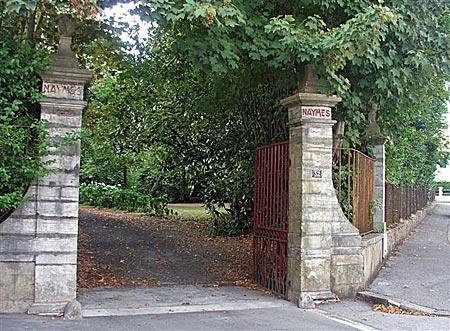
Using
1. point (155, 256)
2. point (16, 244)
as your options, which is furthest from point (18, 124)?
point (155, 256)

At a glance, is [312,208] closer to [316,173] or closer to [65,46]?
[316,173]

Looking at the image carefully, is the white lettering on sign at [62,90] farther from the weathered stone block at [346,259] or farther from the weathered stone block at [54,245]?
the weathered stone block at [346,259]

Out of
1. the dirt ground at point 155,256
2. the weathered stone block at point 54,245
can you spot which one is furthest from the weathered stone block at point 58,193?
the dirt ground at point 155,256

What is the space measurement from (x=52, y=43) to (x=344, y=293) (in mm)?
7103

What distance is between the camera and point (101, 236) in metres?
16.4

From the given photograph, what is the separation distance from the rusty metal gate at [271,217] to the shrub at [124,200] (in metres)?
13.9

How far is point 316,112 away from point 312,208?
4.84 feet

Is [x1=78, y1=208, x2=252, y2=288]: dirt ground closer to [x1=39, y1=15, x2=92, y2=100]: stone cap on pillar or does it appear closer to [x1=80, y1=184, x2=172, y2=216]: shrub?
[x1=39, y1=15, x2=92, y2=100]: stone cap on pillar

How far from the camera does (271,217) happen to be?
32.6ft

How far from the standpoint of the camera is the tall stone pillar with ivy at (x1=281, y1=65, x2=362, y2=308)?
8.73 metres

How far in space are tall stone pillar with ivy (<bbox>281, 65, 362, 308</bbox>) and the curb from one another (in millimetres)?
311

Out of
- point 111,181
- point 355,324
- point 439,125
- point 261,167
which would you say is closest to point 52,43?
point 261,167

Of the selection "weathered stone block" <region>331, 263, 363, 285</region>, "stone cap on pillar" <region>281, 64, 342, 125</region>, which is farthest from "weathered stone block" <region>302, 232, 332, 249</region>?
"stone cap on pillar" <region>281, 64, 342, 125</region>

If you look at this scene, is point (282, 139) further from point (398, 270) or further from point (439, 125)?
point (439, 125)
